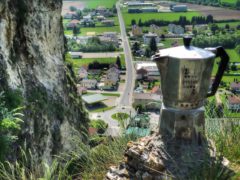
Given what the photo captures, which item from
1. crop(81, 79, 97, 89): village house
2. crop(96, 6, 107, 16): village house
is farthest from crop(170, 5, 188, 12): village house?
crop(81, 79, 97, 89): village house

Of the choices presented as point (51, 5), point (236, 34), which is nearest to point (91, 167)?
point (51, 5)

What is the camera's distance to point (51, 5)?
734 inches

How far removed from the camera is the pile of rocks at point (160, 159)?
4.31 meters

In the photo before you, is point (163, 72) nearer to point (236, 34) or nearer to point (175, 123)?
point (175, 123)

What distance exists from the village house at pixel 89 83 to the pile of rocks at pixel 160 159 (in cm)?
4454

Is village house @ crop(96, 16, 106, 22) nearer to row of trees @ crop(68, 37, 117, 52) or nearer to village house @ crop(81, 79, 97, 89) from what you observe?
row of trees @ crop(68, 37, 117, 52)

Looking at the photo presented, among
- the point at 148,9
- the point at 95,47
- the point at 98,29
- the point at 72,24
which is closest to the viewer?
the point at 95,47

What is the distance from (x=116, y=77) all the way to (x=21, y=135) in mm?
37457

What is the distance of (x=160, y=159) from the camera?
4.38 metres

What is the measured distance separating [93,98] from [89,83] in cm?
695

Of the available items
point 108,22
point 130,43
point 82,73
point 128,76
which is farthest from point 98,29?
point 82,73

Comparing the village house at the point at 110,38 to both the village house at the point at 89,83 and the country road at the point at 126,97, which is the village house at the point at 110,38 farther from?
the village house at the point at 89,83

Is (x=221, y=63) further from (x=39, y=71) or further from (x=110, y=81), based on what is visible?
(x=110, y=81)

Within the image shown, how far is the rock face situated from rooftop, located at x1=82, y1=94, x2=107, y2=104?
21.7m
